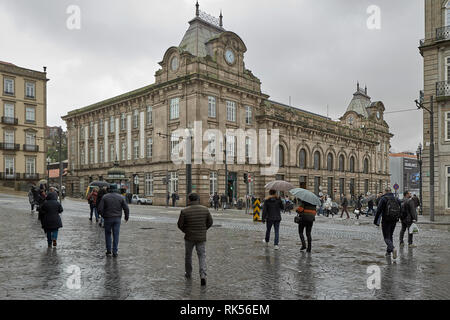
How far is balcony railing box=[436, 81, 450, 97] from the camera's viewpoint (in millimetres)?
26672

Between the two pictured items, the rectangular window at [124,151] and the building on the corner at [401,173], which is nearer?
the rectangular window at [124,151]

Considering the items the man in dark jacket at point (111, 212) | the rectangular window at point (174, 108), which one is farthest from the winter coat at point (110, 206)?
the rectangular window at point (174, 108)

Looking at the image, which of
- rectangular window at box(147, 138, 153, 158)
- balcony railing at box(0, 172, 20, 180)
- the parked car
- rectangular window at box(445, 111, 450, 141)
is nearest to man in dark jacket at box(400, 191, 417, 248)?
rectangular window at box(445, 111, 450, 141)

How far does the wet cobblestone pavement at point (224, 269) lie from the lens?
6.76 m

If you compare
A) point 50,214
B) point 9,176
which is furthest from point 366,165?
point 50,214

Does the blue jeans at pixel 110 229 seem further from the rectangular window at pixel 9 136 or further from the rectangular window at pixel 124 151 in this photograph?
the rectangular window at pixel 9 136

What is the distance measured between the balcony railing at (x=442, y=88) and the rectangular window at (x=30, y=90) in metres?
48.8

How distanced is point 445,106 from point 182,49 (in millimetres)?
25544

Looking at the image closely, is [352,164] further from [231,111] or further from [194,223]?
[194,223]

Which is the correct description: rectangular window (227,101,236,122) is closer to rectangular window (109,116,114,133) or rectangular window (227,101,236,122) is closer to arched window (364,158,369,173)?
rectangular window (109,116,114,133)

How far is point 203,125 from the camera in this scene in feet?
132

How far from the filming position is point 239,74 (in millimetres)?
44719
